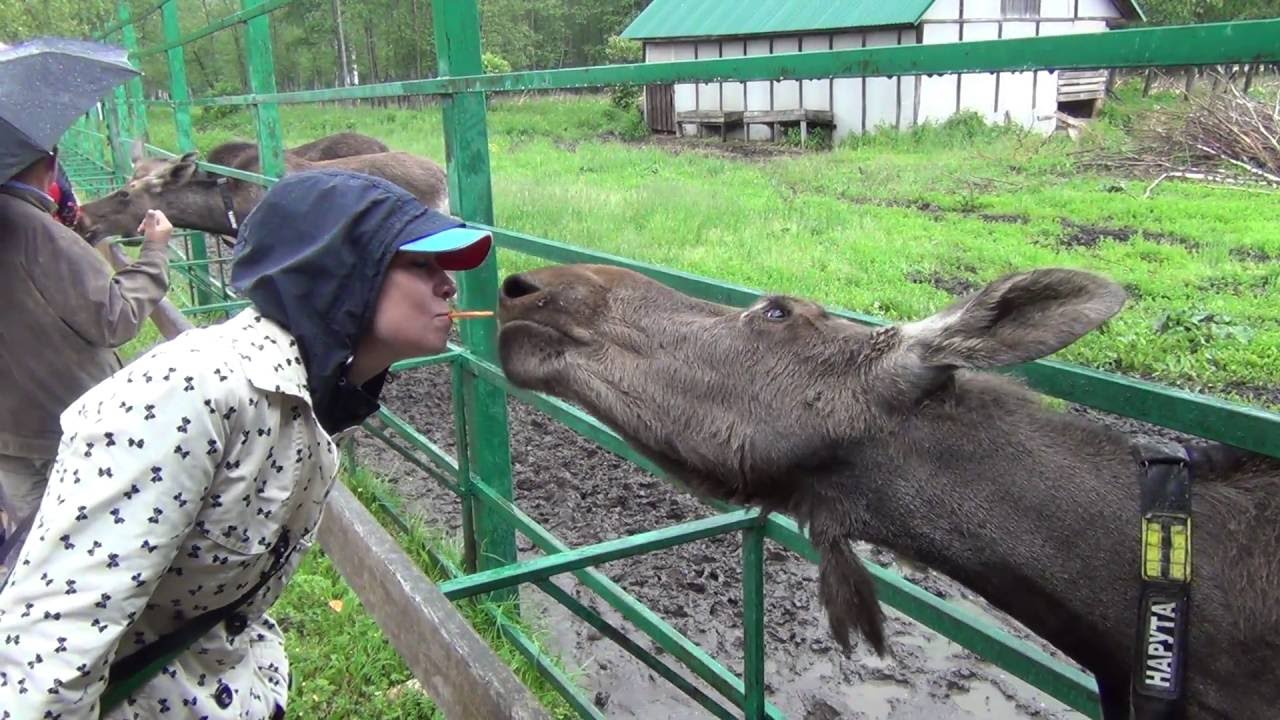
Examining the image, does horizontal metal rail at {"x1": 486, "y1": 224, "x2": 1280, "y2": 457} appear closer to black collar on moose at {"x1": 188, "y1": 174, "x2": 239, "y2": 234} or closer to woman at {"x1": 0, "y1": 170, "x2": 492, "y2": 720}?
woman at {"x1": 0, "y1": 170, "x2": 492, "y2": 720}

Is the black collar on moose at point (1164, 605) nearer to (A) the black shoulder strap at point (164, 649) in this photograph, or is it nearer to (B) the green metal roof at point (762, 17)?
(A) the black shoulder strap at point (164, 649)

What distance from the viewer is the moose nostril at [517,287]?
2641 mm

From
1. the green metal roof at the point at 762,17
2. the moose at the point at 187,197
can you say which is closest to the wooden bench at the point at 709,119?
the green metal roof at the point at 762,17

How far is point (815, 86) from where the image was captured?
329cm

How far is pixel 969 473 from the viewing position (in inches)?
84.8

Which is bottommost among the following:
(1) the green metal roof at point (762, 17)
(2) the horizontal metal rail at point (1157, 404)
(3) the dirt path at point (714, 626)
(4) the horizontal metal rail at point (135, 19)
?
(3) the dirt path at point (714, 626)

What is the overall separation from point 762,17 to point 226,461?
371 cm

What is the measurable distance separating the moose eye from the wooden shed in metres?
0.72

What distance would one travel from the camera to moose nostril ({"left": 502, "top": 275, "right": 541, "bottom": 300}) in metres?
2.64

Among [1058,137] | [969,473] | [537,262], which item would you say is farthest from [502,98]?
[969,473]

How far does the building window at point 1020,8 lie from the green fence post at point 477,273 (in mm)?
6031

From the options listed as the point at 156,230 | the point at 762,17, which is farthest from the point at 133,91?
the point at 762,17

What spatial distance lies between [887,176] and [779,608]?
192 centimetres

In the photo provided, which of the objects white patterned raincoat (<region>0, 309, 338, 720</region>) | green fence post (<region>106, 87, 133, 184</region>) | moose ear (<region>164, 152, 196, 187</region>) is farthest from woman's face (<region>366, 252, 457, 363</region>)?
green fence post (<region>106, 87, 133, 184</region>)
